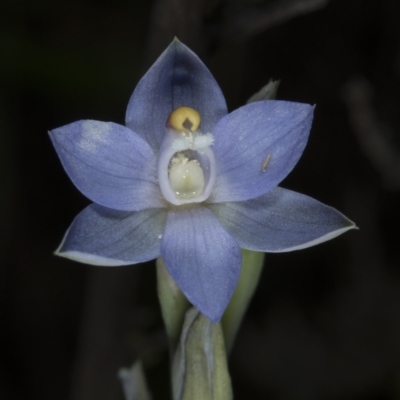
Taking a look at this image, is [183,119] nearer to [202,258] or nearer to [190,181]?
[190,181]

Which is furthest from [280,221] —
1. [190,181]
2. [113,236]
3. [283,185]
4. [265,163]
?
[283,185]

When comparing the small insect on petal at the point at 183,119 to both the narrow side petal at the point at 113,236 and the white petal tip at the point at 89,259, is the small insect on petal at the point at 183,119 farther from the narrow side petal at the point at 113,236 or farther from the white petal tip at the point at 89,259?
the white petal tip at the point at 89,259

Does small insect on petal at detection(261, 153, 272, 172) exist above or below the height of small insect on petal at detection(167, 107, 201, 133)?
below

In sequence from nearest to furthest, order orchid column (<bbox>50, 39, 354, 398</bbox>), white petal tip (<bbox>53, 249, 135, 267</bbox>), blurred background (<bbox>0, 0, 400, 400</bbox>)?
white petal tip (<bbox>53, 249, 135, 267</bbox>) → orchid column (<bbox>50, 39, 354, 398</bbox>) → blurred background (<bbox>0, 0, 400, 400</bbox>)

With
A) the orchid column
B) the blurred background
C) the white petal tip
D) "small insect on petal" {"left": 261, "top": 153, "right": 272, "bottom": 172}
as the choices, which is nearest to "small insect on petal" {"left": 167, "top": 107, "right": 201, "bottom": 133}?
the orchid column

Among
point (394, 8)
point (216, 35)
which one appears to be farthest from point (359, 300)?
point (216, 35)

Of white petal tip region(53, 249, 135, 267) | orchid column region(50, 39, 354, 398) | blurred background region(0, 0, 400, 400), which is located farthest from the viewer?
blurred background region(0, 0, 400, 400)

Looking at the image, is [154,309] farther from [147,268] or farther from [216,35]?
[216,35]

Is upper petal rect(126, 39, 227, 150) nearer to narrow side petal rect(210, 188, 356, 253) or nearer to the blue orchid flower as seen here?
the blue orchid flower
